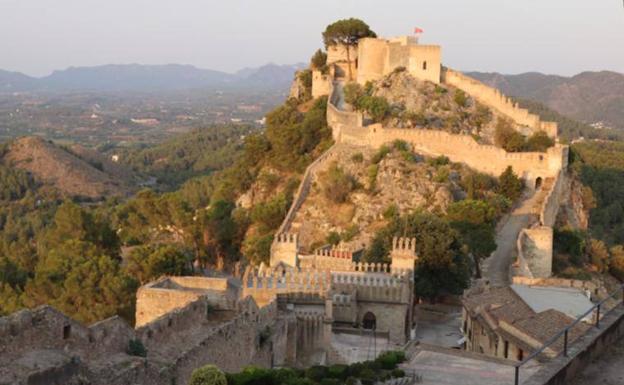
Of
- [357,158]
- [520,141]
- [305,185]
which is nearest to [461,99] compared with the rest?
[520,141]

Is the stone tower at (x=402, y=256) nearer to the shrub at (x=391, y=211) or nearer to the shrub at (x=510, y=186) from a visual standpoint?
the shrub at (x=391, y=211)

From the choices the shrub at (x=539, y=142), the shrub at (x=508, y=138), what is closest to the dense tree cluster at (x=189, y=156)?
the shrub at (x=508, y=138)

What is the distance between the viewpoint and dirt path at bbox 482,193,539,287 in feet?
92.3

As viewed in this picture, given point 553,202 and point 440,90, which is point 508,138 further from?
point 440,90

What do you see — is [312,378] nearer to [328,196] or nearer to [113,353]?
[113,353]

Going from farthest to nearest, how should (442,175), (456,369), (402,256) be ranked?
(442,175) < (402,256) < (456,369)

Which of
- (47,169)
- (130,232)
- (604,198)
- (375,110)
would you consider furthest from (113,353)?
(47,169)

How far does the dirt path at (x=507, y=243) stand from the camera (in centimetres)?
2812

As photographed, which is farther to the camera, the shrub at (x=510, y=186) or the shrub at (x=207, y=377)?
the shrub at (x=510, y=186)

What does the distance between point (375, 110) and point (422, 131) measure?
15.9 ft

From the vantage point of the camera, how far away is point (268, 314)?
15219 mm

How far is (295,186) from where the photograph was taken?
40812 millimetres

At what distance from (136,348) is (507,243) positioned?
22669 mm

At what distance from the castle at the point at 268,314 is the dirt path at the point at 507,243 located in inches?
25.0
